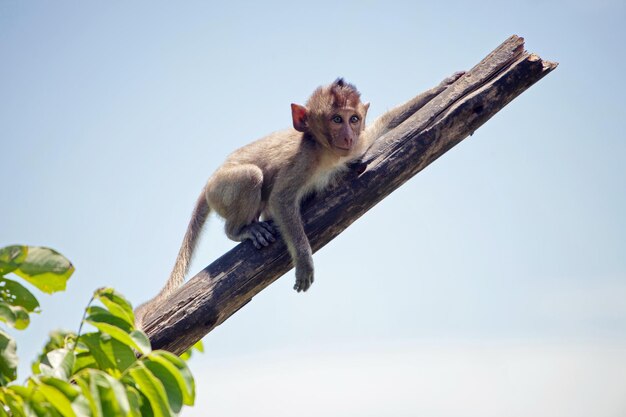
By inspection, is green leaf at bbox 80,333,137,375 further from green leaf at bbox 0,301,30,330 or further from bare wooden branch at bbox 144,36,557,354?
bare wooden branch at bbox 144,36,557,354

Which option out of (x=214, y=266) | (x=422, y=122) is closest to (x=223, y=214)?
(x=214, y=266)

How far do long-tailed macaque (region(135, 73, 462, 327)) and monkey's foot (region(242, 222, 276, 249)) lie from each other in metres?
0.01

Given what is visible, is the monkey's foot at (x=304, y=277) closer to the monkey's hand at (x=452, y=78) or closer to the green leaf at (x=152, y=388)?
the monkey's hand at (x=452, y=78)

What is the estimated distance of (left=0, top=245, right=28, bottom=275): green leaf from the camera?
3.03m

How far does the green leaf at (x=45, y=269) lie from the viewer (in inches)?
121

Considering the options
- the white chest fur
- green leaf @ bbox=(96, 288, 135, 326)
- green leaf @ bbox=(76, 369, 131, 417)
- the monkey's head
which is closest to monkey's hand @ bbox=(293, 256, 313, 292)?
the white chest fur

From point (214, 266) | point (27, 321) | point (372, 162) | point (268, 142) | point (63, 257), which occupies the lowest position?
point (27, 321)

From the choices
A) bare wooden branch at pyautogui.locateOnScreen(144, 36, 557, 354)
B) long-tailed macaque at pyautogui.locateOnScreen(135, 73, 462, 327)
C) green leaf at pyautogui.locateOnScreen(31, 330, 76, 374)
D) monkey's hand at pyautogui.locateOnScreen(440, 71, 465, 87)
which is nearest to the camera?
green leaf at pyautogui.locateOnScreen(31, 330, 76, 374)

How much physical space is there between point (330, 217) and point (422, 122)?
135cm

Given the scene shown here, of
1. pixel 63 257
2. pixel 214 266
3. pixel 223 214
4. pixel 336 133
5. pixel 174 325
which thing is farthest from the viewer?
pixel 223 214

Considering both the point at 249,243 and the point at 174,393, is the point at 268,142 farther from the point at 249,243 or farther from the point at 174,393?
the point at 174,393

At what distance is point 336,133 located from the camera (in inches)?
280

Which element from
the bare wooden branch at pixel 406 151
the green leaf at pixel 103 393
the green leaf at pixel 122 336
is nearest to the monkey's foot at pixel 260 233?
the bare wooden branch at pixel 406 151

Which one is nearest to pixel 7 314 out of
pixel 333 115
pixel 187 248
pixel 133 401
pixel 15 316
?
pixel 15 316
